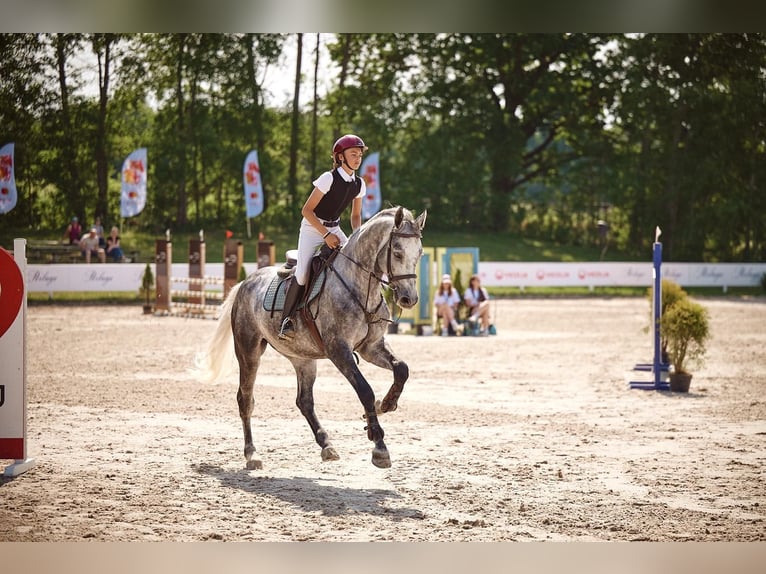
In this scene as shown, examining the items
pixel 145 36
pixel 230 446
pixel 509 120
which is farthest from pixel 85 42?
pixel 230 446

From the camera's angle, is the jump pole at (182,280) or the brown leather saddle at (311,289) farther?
the jump pole at (182,280)

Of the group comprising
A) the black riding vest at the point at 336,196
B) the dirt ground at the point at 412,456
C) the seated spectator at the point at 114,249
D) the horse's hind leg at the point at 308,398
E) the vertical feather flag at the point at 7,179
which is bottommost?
the dirt ground at the point at 412,456

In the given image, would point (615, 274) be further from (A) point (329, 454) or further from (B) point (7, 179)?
(A) point (329, 454)

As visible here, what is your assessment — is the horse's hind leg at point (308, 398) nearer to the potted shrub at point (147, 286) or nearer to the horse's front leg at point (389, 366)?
the horse's front leg at point (389, 366)

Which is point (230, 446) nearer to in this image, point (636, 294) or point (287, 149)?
point (636, 294)

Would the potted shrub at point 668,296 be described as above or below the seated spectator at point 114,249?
below

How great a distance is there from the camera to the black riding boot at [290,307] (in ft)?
20.2

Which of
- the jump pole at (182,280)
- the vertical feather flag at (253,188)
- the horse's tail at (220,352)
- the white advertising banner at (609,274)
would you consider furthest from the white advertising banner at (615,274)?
the horse's tail at (220,352)

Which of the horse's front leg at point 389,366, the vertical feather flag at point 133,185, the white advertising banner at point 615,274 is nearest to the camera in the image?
the horse's front leg at point 389,366

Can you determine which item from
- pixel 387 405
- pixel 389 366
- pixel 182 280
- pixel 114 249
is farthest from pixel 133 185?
pixel 387 405

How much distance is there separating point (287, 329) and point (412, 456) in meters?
1.31

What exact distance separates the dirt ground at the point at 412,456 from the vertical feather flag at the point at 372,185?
15889mm

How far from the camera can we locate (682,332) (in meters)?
9.86

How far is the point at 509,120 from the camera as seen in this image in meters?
34.7
